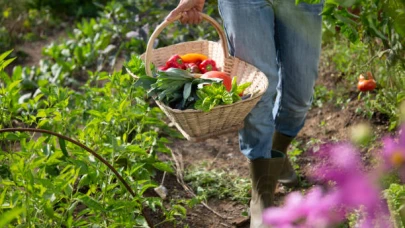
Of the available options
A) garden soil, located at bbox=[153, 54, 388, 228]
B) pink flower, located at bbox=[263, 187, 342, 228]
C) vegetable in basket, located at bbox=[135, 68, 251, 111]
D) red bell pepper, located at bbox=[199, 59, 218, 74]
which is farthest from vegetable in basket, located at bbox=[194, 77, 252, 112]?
pink flower, located at bbox=[263, 187, 342, 228]

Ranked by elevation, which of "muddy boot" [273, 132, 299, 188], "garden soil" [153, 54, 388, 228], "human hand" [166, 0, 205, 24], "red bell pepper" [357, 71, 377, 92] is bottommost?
"garden soil" [153, 54, 388, 228]

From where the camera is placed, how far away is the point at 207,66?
2738mm

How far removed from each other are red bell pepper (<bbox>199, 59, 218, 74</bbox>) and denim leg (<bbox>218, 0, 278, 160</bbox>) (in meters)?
0.10

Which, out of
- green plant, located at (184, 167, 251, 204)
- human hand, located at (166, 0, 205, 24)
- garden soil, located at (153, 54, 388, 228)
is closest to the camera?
human hand, located at (166, 0, 205, 24)

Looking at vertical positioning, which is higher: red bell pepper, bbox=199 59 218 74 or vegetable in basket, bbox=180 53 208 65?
red bell pepper, bbox=199 59 218 74

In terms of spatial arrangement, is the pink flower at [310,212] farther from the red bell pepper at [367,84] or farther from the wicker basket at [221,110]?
the red bell pepper at [367,84]

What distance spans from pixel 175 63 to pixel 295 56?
0.50 metres

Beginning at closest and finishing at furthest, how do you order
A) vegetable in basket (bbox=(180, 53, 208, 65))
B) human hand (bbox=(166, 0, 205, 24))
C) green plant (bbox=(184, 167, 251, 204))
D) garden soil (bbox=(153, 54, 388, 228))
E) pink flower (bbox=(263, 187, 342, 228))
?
pink flower (bbox=(263, 187, 342, 228)) → human hand (bbox=(166, 0, 205, 24)) → vegetable in basket (bbox=(180, 53, 208, 65)) → garden soil (bbox=(153, 54, 388, 228)) → green plant (bbox=(184, 167, 251, 204))

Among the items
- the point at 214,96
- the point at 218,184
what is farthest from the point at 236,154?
the point at 214,96

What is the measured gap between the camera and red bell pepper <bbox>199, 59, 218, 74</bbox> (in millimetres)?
2740

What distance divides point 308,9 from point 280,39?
180mm

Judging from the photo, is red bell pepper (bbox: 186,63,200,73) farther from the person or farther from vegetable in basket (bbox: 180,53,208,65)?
the person

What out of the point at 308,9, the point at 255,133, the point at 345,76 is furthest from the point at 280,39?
the point at 345,76

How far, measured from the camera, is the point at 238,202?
3.25m
